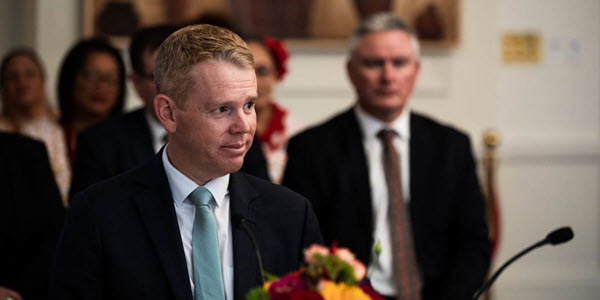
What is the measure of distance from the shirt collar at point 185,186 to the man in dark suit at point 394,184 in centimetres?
142

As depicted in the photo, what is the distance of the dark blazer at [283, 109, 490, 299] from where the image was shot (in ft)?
11.4

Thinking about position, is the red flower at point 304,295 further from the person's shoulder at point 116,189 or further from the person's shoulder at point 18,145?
the person's shoulder at point 18,145

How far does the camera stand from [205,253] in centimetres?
202

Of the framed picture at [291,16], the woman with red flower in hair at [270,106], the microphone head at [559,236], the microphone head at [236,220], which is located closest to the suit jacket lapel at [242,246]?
the microphone head at [236,220]

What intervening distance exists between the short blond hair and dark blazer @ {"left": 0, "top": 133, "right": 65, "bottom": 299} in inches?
52.7

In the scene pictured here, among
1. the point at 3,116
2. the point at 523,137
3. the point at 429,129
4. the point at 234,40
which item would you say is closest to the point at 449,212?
the point at 429,129

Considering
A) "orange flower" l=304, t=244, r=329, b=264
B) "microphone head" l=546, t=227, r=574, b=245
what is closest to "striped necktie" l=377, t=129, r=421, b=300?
"microphone head" l=546, t=227, r=574, b=245

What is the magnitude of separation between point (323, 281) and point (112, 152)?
5.59 ft

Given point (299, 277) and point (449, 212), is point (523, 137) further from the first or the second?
point (299, 277)

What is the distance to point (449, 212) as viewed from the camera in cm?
A: 355

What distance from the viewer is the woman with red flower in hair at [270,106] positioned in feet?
13.5

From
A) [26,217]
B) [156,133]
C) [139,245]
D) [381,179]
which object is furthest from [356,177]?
[139,245]

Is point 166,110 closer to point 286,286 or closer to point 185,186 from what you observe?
point 185,186

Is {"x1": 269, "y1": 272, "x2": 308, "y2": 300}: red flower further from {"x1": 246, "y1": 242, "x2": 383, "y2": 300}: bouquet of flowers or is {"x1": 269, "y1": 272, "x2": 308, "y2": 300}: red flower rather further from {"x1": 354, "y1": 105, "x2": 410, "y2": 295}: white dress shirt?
{"x1": 354, "y1": 105, "x2": 410, "y2": 295}: white dress shirt
